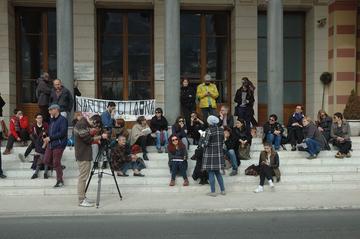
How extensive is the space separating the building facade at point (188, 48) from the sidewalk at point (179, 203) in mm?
7520

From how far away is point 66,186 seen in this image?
12.0 meters

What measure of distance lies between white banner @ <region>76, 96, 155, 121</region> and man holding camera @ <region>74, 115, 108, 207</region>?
20.8 ft

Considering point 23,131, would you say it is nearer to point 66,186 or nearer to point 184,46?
point 66,186

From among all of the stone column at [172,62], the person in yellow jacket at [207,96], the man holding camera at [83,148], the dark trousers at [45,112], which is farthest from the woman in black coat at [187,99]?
the man holding camera at [83,148]

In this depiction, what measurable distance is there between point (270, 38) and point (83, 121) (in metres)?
7.94

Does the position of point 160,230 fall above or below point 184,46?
below

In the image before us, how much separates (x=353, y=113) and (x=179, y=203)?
29.4 feet

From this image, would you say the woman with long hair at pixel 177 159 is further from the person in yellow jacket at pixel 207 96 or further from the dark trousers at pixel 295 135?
the dark trousers at pixel 295 135

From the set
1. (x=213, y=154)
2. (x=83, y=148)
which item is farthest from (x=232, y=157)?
(x=83, y=148)

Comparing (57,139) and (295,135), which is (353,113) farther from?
(57,139)

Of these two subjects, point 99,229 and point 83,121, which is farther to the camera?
point 83,121

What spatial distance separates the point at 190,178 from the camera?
12633mm

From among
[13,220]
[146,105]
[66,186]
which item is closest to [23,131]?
[66,186]

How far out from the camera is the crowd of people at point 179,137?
11.4 meters
